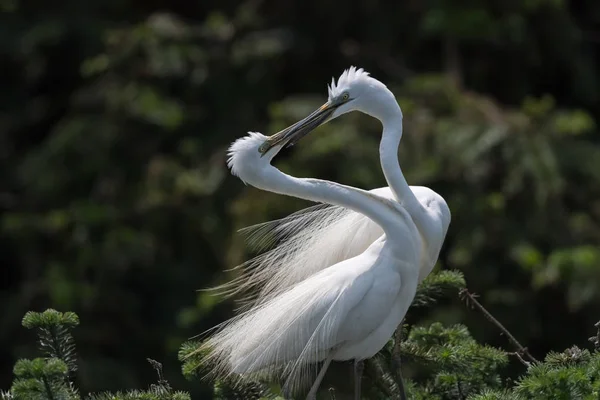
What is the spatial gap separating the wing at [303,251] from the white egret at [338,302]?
0.83ft

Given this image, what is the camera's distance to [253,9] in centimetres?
927

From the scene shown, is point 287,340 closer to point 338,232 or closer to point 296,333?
point 296,333

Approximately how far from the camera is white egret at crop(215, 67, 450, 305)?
177 inches

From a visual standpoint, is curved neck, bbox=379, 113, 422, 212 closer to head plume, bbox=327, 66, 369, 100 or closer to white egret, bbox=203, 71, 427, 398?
white egret, bbox=203, 71, 427, 398

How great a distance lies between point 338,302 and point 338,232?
1.67 ft

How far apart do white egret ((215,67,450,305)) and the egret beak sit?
55 mm

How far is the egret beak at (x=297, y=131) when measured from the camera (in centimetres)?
415

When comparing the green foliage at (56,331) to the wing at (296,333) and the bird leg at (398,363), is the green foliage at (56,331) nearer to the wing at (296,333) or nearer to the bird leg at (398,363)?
the wing at (296,333)

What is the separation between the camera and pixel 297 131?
430cm

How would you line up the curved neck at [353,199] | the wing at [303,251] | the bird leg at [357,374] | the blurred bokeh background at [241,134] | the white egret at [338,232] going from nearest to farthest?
the curved neck at [353,199], the bird leg at [357,374], the white egret at [338,232], the wing at [303,251], the blurred bokeh background at [241,134]

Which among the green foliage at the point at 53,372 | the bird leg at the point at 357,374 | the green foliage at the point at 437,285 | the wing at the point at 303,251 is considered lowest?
the bird leg at the point at 357,374

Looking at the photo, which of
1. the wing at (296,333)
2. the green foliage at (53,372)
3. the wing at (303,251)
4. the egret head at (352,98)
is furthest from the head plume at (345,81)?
the green foliage at (53,372)

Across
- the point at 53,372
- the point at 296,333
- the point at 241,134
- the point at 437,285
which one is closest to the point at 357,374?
the point at 296,333

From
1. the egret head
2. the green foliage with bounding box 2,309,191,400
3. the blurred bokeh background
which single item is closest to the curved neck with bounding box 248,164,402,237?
the egret head
